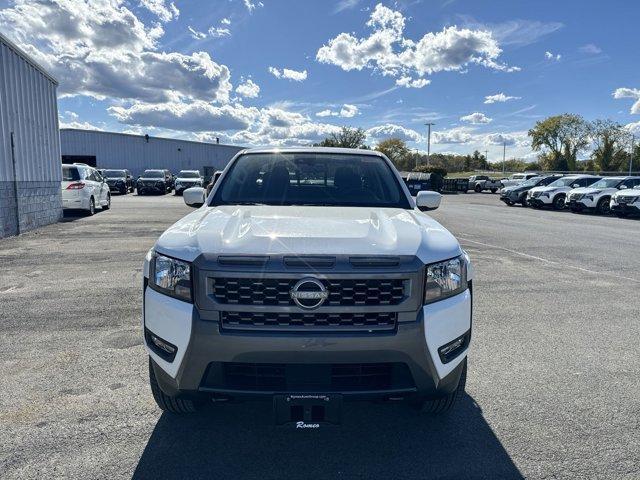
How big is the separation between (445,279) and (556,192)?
24.7 m

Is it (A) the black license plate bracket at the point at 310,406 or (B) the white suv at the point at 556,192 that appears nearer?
(A) the black license plate bracket at the point at 310,406

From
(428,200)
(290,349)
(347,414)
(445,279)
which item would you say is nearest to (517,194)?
(428,200)

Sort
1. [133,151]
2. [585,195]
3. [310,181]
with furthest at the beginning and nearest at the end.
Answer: [133,151]
[585,195]
[310,181]

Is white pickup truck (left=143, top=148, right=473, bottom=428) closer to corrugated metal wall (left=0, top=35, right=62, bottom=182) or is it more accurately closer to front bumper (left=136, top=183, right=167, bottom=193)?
corrugated metal wall (left=0, top=35, right=62, bottom=182)

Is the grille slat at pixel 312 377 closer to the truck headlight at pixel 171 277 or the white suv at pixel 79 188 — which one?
the truck headlight at pixel 171 277

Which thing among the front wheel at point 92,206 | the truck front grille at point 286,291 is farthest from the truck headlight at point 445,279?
the front wheel at point 92,206

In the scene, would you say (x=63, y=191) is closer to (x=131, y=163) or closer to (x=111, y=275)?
(x=111, y=275)

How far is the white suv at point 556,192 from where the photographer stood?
2442 cm

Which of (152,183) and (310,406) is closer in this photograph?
(310,406)

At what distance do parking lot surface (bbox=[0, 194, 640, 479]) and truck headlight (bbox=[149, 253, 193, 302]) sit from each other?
0.93 meters

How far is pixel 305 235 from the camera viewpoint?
2.64 m

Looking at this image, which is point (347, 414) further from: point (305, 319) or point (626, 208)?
point (626, 208)

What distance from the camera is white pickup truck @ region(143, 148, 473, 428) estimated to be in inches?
93.4

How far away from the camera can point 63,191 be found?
1606 cm
